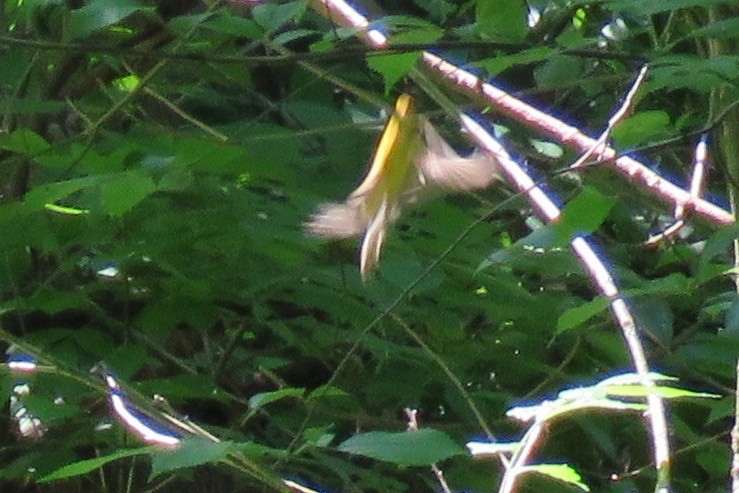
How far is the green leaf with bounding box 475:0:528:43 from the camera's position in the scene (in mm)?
1349

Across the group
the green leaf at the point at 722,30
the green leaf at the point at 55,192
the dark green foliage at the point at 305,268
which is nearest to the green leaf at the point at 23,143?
the dark green foliage at the point at 305,268

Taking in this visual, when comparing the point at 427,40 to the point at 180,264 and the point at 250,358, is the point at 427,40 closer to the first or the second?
the point at 180,264

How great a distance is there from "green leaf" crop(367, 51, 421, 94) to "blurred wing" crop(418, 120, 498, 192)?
7 centimetres

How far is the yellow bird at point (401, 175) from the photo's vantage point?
3.47ft

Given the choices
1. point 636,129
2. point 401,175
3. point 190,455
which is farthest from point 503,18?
point 190,455

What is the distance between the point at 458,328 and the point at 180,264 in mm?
320

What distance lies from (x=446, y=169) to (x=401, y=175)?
0.04m

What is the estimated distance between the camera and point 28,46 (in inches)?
54.5


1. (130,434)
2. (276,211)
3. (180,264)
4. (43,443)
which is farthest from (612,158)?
(43,443)

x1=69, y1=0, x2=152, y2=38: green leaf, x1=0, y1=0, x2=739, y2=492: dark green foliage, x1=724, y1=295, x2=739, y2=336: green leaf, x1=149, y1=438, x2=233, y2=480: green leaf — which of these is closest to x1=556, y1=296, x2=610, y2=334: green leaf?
x1=0, y1=0, x2=739, y2=492: dark green foliage

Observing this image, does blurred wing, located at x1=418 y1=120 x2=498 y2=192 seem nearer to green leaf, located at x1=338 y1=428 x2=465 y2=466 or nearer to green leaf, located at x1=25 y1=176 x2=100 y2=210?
green leaf, located at x1=338 y1=428 x2=465 y2=466

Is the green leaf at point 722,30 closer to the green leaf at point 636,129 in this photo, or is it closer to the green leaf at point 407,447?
the green leaf at point 636,129

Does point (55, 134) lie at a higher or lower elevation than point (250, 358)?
higher

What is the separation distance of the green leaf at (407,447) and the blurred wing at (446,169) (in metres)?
0.20
